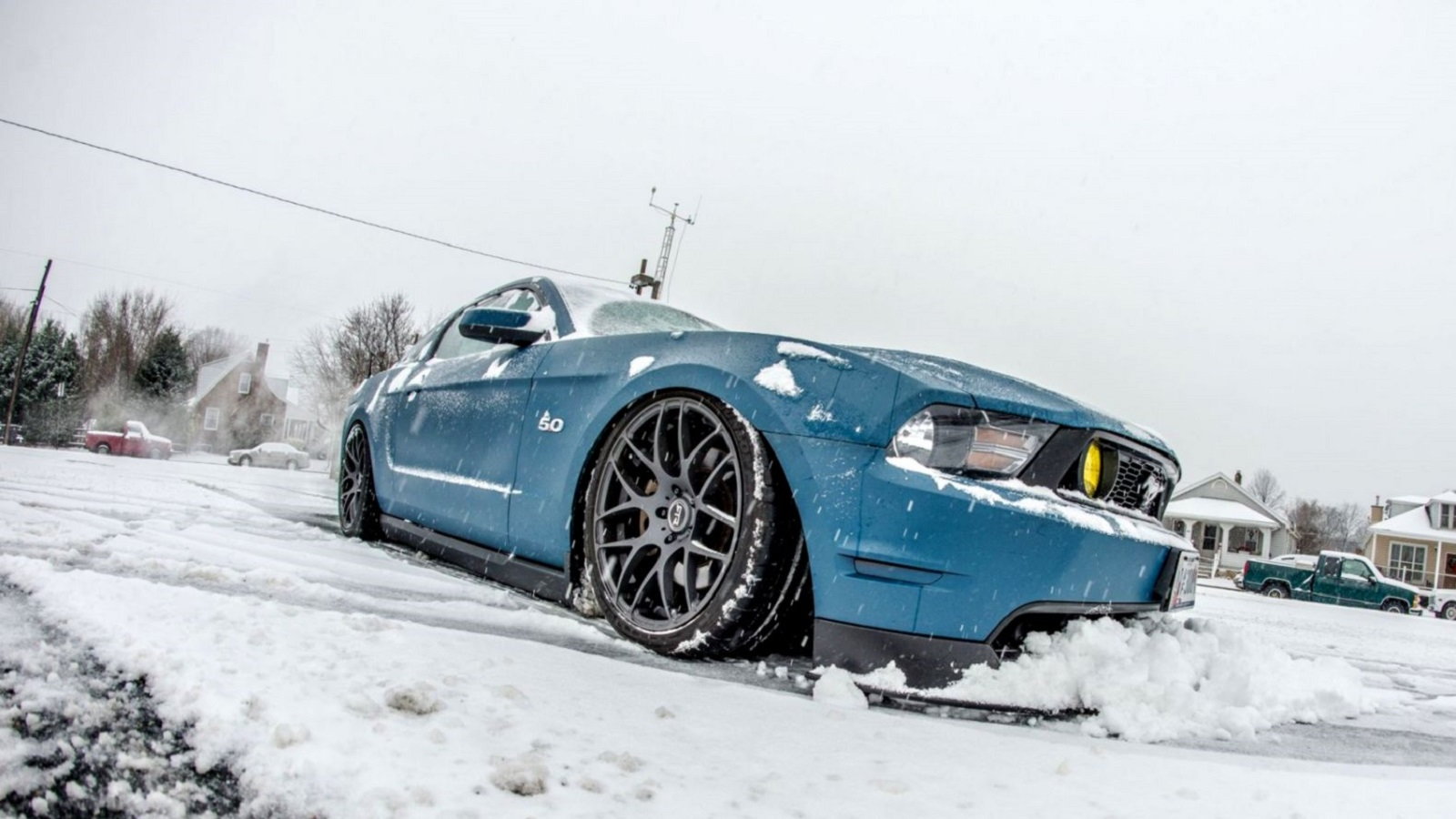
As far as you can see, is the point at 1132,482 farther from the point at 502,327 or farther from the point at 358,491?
the point at 358,491

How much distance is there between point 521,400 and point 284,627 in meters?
1.21

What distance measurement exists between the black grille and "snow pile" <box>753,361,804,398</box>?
3.25ft

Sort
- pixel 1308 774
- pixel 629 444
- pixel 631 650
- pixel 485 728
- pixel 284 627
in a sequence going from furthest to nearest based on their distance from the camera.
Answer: pixel 629 444, pixel 631 650, pixel 284 627, pixel 1308 774, pixel 485 728

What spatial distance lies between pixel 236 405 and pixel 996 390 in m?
61.8

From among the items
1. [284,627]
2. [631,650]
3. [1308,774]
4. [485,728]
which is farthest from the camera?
[631,650]

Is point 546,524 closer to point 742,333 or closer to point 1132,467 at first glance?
point 742,333

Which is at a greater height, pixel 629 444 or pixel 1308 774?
pixel 629 444

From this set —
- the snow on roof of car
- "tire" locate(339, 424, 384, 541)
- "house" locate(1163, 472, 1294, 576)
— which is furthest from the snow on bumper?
the snow on roof of car

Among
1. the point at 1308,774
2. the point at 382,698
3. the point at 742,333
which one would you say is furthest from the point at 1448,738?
the point at 382,698

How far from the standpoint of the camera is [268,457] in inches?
1432

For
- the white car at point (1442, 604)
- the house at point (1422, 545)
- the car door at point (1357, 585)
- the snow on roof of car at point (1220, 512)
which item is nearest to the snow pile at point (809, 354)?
the car door at point (1357, 585)

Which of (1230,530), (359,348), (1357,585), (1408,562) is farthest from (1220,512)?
(359,348)

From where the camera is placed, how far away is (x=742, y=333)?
2.36 metres

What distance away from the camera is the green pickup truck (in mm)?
20906
